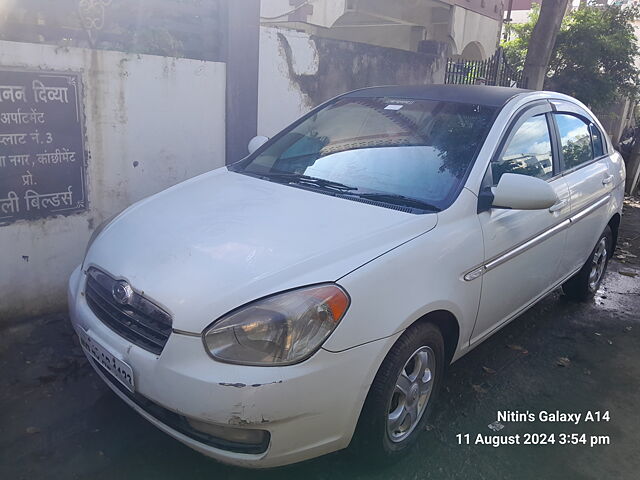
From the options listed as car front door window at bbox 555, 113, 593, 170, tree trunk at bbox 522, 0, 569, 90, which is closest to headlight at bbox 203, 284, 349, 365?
car front door window at bbox 555, 113, 593, 170

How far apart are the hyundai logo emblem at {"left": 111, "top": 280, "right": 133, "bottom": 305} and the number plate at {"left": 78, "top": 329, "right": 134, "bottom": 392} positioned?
220mm

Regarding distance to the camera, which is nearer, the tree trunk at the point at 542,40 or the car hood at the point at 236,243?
the car hood at the point at 236,243

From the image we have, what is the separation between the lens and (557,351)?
3.85 metres

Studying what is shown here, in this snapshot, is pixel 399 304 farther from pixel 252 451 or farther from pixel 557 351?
pixel 557 351

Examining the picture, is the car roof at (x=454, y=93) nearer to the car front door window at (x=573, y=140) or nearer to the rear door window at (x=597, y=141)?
the car front door window at (x=573, y=140)

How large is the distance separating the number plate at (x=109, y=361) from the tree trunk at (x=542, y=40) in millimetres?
8243

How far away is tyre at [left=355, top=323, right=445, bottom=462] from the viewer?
7.38ft

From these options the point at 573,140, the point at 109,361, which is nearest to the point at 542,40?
the point at 573,140

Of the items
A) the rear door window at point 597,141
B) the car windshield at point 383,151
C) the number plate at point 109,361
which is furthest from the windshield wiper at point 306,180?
the rear door window at point 597,141

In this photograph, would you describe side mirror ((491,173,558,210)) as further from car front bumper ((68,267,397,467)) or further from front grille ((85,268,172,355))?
front grille ((85,268,172,355))

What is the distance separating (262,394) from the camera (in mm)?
1951

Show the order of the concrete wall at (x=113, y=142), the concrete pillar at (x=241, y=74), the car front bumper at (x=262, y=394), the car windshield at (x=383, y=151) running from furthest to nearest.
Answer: the concrete pillar at (x=241, y=74) → the concrete wall at (x=113, y=142) → the car windshield at (x=383, y=151) → the car front bumper at (x=262, y=394)

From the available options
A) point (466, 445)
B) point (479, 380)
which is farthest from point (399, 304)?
point (479, 380)

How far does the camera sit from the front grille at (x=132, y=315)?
2.12 metres
